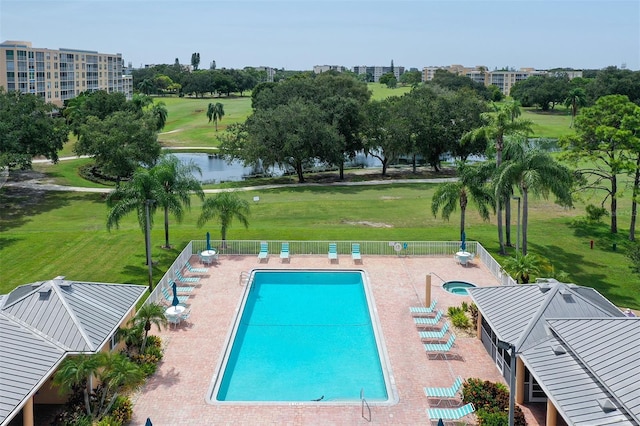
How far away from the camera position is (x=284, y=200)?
51.1 m

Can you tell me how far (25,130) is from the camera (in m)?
53.6

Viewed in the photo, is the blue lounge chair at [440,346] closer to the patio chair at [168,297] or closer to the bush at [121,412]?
the bush at [121,412]

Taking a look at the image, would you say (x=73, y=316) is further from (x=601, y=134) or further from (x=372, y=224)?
(x=601, y=134)

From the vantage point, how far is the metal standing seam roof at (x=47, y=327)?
54.4ft

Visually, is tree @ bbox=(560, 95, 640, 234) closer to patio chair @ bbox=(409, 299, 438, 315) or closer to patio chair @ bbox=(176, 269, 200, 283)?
patio chair @ bbox=(409, 299, 438, 315)

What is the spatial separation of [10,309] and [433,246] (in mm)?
23403

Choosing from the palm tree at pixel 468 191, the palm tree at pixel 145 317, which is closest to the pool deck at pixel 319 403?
the palm tree at pixel 145 317

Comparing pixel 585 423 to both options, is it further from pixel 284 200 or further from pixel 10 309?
pixel 284 200

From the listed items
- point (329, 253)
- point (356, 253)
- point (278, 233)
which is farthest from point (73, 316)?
point (278, 233)

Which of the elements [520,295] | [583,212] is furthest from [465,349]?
[583,212]

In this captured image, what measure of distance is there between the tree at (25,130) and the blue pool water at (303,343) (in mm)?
31951

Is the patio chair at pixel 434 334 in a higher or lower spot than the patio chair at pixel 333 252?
lower

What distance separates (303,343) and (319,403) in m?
5.25

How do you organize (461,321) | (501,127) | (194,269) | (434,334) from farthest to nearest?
(501,127)
(194,269)
(461,321)
(434,334)
